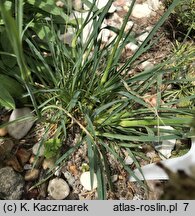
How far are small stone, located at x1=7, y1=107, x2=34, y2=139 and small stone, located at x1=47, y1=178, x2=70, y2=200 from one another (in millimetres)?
187

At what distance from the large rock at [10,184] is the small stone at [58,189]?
9 centimetres

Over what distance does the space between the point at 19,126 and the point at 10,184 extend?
0.63 ft

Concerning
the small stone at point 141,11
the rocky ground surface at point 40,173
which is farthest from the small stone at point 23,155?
the small stone at point 141,11

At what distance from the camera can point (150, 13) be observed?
1626mm

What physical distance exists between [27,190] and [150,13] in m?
0.93

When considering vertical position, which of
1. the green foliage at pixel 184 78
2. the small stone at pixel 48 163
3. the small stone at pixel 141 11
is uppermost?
the small stone at pixel 141 11

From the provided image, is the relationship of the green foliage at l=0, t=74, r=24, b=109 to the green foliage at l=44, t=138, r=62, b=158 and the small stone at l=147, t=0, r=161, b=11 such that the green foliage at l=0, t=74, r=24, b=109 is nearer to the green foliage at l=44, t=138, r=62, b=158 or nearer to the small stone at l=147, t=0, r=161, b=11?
the green foliage at l=44, t=138, r=62, b=158

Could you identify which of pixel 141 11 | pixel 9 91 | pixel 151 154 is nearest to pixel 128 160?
pixel 151 154

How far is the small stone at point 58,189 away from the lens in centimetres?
116

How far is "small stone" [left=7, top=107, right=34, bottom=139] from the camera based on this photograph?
121 centimetres

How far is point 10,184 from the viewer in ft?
3.70

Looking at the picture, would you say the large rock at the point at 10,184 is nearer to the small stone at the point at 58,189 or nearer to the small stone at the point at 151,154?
the small stone at the point at 58,189

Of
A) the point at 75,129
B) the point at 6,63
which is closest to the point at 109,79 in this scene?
the point at 75,129

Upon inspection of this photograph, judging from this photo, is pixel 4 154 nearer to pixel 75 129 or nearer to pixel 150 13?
pixel 75 129
